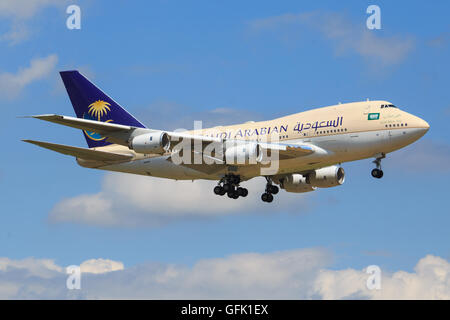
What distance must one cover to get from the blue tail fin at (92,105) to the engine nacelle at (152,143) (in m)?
8.17

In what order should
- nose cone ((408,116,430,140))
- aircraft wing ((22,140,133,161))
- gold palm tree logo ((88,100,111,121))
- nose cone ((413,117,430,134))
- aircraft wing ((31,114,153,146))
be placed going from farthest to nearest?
1. gold palm tree logo ((88,100,111,121))
2. aircraft wing ((22,140,133,161))
3. nose cone ((413,117,430,134))
4. nose cone ((408,116,430,140))
5. aircraft wing ((31,114,153,146))

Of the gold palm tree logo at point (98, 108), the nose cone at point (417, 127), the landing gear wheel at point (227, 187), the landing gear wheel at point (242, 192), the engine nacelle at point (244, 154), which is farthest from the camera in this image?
the gold palm tree logo at point (98, 108)

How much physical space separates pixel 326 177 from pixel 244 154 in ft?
36.7

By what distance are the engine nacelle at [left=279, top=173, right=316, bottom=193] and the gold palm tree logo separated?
15.6 meters

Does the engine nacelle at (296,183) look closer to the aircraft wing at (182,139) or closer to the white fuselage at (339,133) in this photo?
the white fuselage at (339,133)

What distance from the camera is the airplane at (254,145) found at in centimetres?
5809

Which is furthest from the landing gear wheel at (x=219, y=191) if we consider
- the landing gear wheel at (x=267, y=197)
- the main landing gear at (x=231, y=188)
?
the landing gear wheel at (x=267, y=197)

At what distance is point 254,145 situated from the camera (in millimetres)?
58594

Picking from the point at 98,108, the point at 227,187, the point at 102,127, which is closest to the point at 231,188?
the point at 227,187

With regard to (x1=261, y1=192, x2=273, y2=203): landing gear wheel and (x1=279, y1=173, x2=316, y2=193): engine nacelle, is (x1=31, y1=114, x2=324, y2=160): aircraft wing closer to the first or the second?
(x1=279, y1=173, x2=316, y2=193): engine nacelle

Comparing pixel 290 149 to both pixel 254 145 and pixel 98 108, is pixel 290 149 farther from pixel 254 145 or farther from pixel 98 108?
pixel 98 108

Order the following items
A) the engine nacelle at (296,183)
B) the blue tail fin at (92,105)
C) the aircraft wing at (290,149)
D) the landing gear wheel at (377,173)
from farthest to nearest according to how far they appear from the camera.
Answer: the engine nacelle at (296,183)
the blue tail fin at (92,105)
the landing gear wheel at (377,173)
the aircraft wing at (290,149)

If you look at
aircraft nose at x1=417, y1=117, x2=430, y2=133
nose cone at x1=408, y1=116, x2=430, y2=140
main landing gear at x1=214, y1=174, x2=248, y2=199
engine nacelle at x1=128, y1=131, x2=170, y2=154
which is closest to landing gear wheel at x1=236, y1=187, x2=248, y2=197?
main landing gear at x1=214, y1=174, x2=248, y2=199

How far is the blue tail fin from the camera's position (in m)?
66.7
